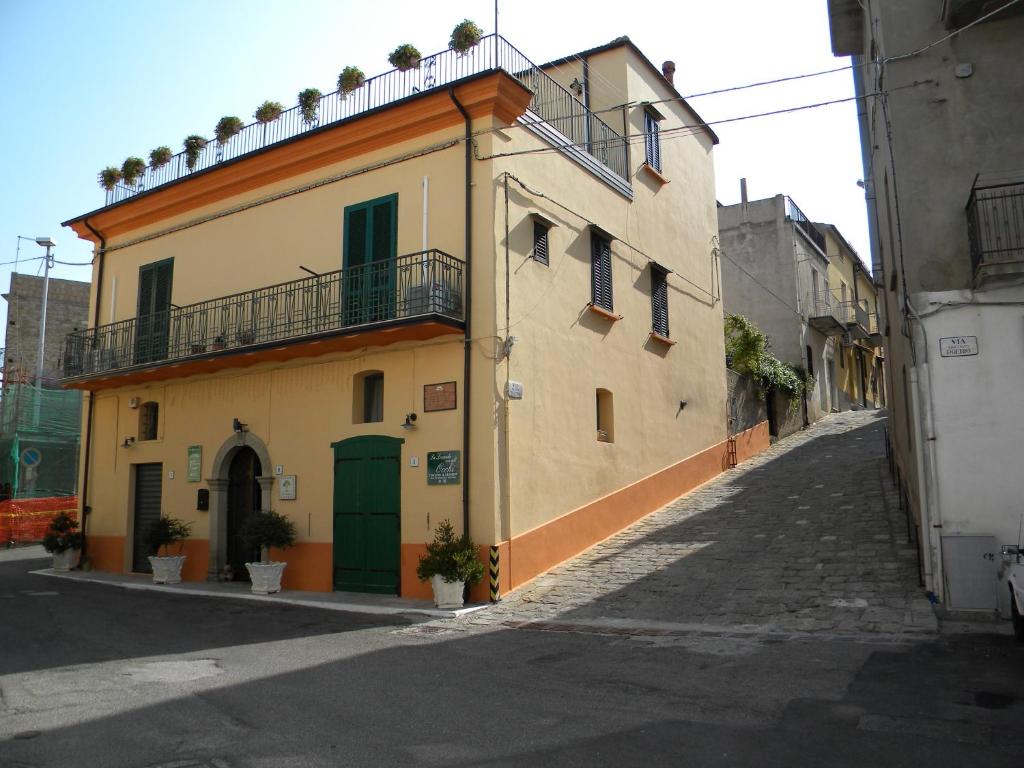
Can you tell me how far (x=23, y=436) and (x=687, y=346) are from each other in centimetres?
2376

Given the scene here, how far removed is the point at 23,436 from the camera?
95.3ft

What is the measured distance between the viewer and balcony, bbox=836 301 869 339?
103 ft

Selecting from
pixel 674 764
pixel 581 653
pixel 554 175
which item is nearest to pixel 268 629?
pixel 581 653

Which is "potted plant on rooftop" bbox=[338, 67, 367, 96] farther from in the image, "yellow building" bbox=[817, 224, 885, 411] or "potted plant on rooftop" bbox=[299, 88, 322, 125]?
"yellow building" bbox=[817, 224, 885, 411]

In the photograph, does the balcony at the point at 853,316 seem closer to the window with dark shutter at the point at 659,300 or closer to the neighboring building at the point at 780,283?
the neighboring building at the point at 780,283

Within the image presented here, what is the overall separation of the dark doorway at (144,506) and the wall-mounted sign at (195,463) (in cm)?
109

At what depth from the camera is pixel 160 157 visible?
59.2 ft

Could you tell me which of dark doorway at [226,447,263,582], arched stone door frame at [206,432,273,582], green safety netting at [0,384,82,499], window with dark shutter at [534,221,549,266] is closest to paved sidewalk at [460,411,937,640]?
window with dark shutter at [534,221,549,266]

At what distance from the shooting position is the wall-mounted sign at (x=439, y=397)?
42.2ft

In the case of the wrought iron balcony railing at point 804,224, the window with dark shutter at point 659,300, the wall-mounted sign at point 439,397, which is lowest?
the wall-mounted sign at point 439,397

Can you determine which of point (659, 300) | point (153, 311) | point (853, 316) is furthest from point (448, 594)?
point (853, 316)

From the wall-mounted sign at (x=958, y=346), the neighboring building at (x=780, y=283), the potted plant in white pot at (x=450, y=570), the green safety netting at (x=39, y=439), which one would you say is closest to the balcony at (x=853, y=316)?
the neighboring building at (x=780, y=283)

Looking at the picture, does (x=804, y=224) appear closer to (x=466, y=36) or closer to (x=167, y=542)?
(x=466, y=36)

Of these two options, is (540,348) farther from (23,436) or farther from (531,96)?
(23,436)
